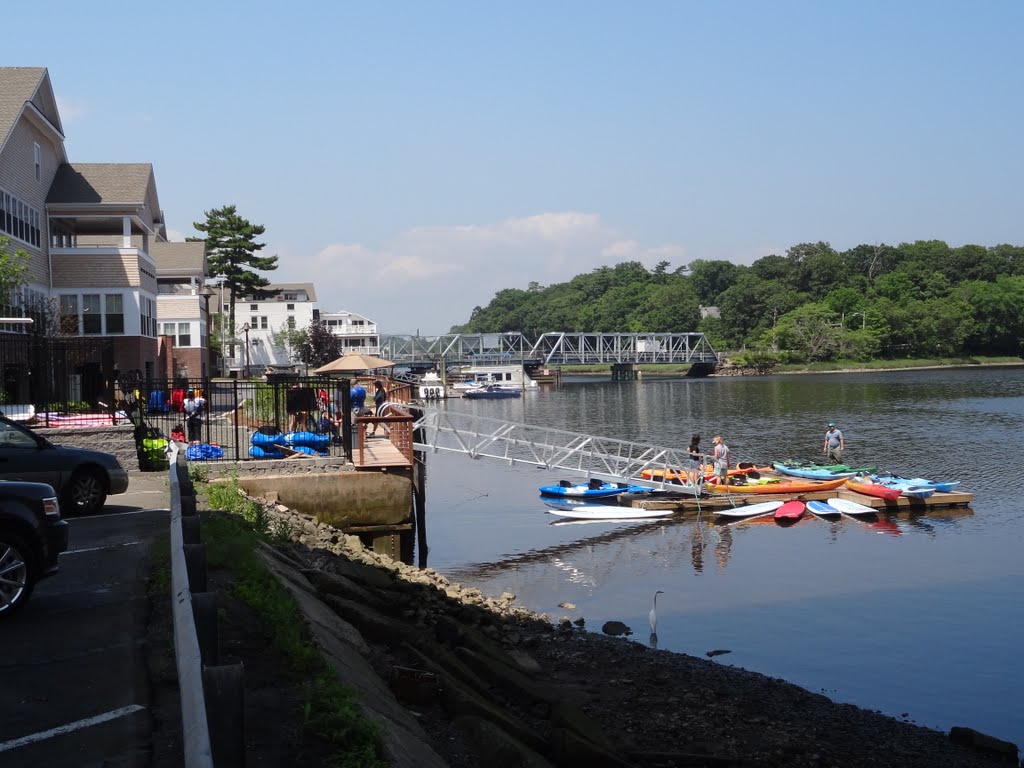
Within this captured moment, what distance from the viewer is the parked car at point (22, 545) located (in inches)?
376

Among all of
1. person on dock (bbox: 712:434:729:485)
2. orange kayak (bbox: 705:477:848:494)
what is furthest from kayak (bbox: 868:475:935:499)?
person on dock (bbox: 712:434:729:485)

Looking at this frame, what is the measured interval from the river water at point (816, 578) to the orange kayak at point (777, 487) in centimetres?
229

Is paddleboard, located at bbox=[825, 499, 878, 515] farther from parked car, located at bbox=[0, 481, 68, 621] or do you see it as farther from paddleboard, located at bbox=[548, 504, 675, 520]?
parked car, located at bbox=[0, 481, 68, 621]

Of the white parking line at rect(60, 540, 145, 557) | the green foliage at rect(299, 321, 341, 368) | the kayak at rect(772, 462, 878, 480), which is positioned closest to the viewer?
the white parking line at rect(60, 540, 145, 557)

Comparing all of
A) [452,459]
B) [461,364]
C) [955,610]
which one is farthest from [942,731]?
[461,364]

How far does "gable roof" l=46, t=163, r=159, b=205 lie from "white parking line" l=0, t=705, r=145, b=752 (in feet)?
119

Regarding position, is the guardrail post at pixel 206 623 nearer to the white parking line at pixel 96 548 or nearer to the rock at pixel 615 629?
the white parking line at pixel 96 548

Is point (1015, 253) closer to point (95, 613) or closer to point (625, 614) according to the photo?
point (625, 614)

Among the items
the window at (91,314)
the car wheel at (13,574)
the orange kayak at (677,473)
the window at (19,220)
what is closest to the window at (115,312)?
the window at (91,314)

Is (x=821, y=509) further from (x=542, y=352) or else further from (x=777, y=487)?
(x=542, y=352)

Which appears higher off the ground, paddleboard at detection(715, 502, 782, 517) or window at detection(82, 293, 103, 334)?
window at detection(82, 293, 103, 334)

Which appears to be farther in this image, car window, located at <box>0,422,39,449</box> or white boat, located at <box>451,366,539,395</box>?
white boat, located at <box>451,366,539,395</box>

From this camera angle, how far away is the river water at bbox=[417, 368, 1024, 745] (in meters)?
17.0

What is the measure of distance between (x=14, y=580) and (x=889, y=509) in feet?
94.4
